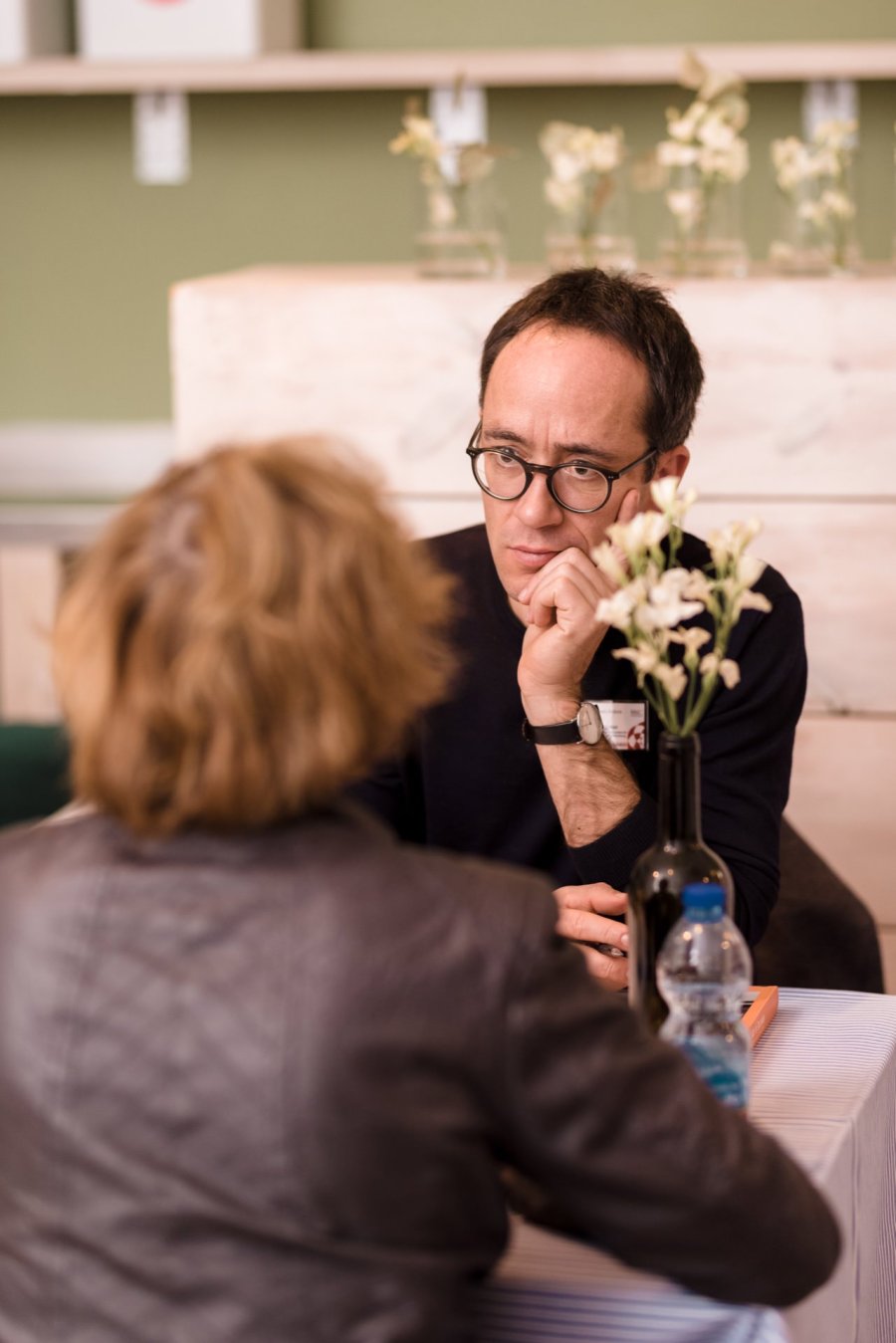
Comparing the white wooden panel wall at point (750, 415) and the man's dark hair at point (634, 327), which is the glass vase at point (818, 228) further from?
the man's dark hair at point (634, 327)

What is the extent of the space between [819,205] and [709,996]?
192 centimetres

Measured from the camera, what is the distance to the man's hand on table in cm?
147

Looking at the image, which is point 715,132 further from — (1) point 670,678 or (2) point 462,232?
(1) point 670,678

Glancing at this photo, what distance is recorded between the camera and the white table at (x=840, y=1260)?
1046mm

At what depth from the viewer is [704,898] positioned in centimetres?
117

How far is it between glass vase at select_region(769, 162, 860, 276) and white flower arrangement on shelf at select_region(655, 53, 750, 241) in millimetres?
114

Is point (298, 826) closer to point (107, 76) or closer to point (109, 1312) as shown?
point (109, 1312)

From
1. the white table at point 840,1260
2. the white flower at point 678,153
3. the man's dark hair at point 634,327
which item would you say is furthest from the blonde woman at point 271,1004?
the white flower at point 678,153

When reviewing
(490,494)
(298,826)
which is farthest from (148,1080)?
(490,494)

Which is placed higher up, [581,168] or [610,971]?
[581,168]

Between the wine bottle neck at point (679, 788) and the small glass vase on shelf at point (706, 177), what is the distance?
5.67 feet

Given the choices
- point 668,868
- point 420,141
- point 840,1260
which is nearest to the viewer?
point 840,1260

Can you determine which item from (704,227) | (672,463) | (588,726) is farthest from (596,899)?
(704,227)

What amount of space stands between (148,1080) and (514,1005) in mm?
197
